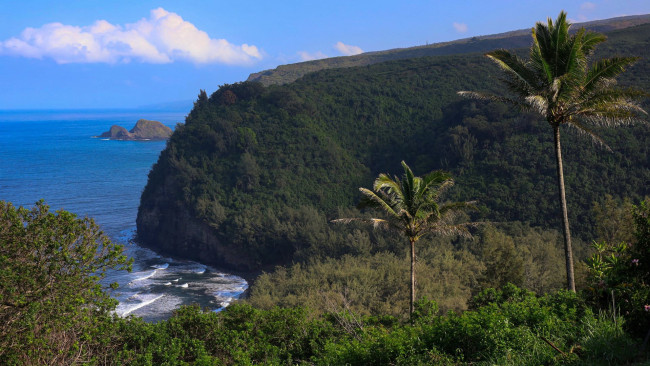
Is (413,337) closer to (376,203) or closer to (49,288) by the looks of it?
(376,203)

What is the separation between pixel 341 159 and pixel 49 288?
58.2m

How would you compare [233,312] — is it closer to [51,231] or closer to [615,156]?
[51,231]

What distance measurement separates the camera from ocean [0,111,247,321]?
42.0 metres

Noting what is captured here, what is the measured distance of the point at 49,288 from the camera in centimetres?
1089

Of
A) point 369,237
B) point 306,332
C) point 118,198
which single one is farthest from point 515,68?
point 118,198

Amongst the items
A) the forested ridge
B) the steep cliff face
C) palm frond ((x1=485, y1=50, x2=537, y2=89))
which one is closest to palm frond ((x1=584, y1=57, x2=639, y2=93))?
the forested ridge

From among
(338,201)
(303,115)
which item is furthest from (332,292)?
(303,115)

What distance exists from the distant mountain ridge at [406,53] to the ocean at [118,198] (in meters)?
40.9

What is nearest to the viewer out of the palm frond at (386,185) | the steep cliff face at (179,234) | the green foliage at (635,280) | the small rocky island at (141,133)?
the green foliage at (635,280)

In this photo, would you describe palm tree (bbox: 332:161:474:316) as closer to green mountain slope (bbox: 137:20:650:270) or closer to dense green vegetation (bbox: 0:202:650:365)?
dense green vegetation (bbox: 0:202:650:365)

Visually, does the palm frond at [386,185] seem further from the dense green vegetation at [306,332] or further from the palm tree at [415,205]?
the dense green vegetation at [306,332]

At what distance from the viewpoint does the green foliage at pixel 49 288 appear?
9789 millimetres

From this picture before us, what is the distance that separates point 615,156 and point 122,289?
48277 millimetres

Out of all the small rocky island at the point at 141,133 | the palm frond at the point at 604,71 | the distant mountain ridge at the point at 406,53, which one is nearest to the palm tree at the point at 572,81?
the palm frond at the point at 604,71
